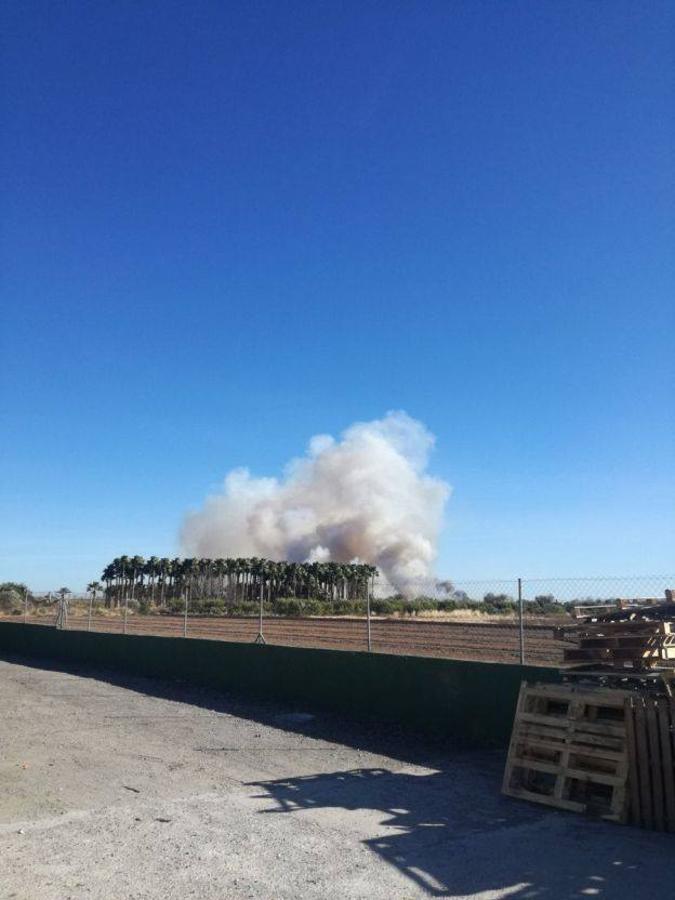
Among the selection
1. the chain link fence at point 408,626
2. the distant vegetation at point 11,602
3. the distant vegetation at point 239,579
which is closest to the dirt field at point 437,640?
the chain link fence at point 408,626

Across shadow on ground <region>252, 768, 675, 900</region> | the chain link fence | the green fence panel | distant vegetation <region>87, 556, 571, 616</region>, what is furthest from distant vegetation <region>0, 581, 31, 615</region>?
shadow on ground <region>252, 768, 675, 900</region>

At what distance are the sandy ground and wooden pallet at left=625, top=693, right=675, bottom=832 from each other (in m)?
0.23

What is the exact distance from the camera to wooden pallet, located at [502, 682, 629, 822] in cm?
775

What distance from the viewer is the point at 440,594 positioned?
18.8 meters

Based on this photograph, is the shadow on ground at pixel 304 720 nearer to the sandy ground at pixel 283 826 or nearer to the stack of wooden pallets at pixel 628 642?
the sandy ground at pixel 283 826

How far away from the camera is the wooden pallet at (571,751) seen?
7754 mm

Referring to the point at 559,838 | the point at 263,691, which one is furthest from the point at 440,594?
the point at 559,838

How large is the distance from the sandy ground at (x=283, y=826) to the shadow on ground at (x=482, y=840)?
21mm

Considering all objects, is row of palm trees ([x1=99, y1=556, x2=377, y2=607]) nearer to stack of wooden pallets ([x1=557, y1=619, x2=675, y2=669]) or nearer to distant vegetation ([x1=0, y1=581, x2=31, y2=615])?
distant vegetation ([x1=0, y1=581, x2=31, y2=615])

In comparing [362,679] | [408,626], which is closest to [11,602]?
[408,626]

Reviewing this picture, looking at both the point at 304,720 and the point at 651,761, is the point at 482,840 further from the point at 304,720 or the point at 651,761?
the point at 304,720

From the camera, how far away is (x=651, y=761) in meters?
7.46

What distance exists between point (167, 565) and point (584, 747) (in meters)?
109

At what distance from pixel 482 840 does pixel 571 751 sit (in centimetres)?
190
